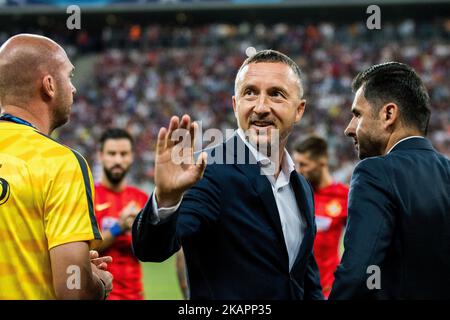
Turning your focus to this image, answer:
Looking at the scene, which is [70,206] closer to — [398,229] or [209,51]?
[398,229]

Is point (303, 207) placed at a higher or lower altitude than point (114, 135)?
lower

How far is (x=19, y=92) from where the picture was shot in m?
2.51

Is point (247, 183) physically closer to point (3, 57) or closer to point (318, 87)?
point (3, 57)

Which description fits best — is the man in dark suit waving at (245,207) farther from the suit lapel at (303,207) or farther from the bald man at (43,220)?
the bald man at (43,220)

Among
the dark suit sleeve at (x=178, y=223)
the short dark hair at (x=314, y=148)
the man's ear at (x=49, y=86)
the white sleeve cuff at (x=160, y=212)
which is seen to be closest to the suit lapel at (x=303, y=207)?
the dark suit sleeve at (x=178, y=223)

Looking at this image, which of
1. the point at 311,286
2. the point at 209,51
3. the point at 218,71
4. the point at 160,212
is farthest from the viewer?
the point at 209,51

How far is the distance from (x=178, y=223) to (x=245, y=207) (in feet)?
1.06

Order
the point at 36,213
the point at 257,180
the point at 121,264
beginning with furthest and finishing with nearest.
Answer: the point at 121,264, the point at 257,180, the point at 36,213

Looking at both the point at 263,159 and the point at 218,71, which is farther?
the point at 218,71

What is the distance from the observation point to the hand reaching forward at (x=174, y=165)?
2160 millimetres

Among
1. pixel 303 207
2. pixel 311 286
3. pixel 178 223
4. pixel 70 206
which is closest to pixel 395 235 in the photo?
pixel 303 207

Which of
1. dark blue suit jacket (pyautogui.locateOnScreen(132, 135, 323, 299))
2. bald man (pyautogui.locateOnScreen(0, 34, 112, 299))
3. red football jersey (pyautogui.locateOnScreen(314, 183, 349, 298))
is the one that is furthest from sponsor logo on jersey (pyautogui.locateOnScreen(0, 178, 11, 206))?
red football jersey (pyautogui.locateOnScreen(314, 183, 349, 298))

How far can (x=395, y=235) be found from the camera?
8.18ft

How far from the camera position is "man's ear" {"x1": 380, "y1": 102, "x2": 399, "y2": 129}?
274cm
